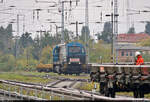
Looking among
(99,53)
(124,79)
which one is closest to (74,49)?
(99,53)

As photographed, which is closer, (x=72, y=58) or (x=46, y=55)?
(x=72, y=58)

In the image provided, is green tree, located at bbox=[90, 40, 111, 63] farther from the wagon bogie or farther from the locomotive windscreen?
the wagon bogie

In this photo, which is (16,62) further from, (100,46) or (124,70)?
(124,70)

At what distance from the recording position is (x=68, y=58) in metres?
53.4

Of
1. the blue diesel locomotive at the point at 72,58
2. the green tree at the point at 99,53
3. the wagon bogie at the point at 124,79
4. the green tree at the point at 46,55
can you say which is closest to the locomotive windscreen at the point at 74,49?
the blue diesel locomotive at the point at 72,58

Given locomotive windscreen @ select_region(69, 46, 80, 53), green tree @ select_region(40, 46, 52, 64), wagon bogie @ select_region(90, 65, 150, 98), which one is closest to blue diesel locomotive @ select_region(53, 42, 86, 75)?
locomotive windscreen @ select_region(69, 46, 80, 53)

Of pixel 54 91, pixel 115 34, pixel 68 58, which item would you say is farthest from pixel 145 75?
pixel 68 58

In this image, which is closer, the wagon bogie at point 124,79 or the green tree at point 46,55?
the wagon bogie at point 124,79

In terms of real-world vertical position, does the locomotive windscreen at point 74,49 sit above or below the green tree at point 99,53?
above

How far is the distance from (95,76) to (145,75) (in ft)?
14.8

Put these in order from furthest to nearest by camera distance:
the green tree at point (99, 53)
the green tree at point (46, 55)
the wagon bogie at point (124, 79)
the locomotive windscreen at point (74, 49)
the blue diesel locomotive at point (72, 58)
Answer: the green tree at point (46, 55), the green tree at point (99, 53), the locomotive windscreen at point (74, 49), the blue diesel locomotive at point (72, 58), the wagon bogie at point (124, 79)

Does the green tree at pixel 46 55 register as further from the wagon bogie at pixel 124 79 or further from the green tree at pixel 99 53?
the wagon bogie at pixel 124 79

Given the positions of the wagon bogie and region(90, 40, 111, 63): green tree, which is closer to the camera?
the wagon bogie

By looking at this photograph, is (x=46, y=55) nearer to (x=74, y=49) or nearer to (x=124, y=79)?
(x=74, y=49)
